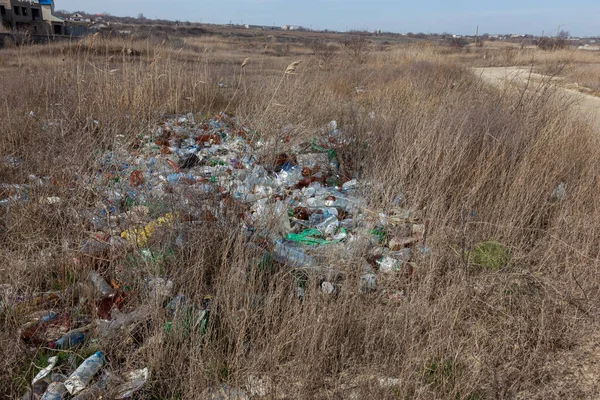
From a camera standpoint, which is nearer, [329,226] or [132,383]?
[132,383]

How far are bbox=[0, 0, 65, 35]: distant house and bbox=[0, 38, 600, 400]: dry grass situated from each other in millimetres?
33536

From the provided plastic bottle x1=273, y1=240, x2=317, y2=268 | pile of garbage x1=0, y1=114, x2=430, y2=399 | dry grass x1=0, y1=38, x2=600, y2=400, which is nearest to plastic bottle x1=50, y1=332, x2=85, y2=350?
pile of garbage x1=0, y1=114, x2=430, y2=399

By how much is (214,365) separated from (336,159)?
3.21 m

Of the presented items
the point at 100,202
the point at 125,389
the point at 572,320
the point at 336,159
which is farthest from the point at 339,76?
the point at 125,389

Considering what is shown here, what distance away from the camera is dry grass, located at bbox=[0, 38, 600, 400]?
1981 mm

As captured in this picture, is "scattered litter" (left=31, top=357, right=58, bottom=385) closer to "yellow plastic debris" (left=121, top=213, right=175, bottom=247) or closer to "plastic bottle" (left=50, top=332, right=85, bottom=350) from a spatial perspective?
"plastic bottle" (left=50, top=332, right=85, bottom=350)

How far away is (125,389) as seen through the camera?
74.5 inches

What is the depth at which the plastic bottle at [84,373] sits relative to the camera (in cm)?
188

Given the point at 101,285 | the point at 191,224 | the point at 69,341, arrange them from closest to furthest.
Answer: the point at 69,341 < the point at 101,285 < the point at 191,224

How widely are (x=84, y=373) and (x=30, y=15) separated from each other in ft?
145

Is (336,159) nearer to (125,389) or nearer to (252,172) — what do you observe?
(252,172)

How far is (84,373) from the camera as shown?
1.93 meters

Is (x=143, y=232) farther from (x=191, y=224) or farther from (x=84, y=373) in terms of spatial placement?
(x=84, y=373)

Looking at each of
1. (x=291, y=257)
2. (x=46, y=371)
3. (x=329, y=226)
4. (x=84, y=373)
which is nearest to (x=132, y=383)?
(x=84, y=373)
